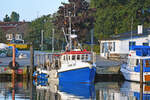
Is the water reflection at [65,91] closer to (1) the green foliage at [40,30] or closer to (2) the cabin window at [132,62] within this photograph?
(2) the cabin window at [132,62]

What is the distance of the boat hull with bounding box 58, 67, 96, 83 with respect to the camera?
168 ft

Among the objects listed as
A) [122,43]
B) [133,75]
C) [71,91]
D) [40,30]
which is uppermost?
[40,30]

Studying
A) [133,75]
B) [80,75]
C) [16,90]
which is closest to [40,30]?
[133,75]

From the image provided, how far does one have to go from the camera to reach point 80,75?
5175 centimetres

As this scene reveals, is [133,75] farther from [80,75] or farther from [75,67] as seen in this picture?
[75,67]

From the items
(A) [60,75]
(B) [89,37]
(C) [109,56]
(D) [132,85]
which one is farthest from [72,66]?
(B) [89,37]

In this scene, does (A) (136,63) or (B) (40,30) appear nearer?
(A) (136,63)

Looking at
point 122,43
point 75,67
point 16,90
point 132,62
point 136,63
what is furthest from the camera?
point 122,43

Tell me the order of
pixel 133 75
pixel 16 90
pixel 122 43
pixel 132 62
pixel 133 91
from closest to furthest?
1. pixel 133 91
2. pixel 16 90
3. pixel 133 75
4. pixel 132 62
5. pixel 122 43

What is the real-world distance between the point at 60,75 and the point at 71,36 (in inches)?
179

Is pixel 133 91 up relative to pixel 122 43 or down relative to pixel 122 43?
down

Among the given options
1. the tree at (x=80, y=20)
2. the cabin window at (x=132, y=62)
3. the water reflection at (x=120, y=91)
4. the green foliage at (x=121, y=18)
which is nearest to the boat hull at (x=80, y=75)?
the water reflection at (x=120, y=91)

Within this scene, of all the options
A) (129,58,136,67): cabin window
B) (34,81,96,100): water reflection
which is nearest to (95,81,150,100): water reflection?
(34,81,96,100): water reflection

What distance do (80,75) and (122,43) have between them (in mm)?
23936
